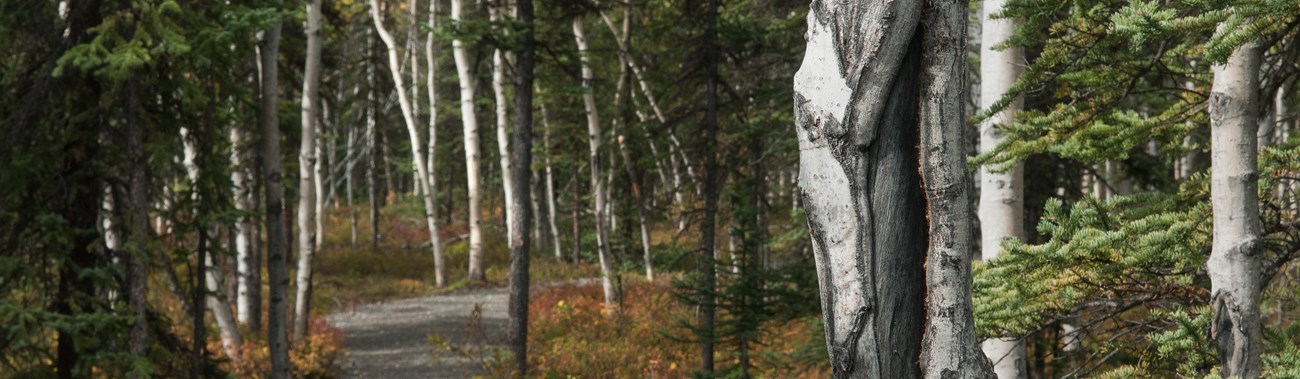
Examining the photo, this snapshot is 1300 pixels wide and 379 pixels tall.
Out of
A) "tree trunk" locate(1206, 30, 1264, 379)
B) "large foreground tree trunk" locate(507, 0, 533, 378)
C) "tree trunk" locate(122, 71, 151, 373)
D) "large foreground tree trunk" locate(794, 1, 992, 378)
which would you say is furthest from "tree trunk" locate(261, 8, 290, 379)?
"tree trunk" locate(1206, 30, 1264, 379)

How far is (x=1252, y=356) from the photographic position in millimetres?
4246

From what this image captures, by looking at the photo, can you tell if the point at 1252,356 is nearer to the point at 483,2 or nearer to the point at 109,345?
the point at 109,345

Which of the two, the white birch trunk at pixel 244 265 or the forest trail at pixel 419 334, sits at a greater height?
the white birch trunk at pixel 244 265

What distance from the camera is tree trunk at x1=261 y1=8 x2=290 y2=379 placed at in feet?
37.9

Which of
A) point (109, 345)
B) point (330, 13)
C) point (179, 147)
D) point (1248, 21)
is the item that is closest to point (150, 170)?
point (179, 147)

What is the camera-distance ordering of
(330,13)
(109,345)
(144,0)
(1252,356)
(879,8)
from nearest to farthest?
(879,8) → (1252,356) → (144,0) → (109,345) → (330,13)

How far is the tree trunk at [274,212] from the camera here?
37.9 ft

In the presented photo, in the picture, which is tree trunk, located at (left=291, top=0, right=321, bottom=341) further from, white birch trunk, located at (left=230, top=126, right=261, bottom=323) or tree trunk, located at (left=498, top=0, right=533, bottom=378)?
tree trunk, located at (left=498, top=0, right=533, bottom=378)

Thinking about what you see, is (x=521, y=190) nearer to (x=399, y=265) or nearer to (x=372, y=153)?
(x=399, y=265)

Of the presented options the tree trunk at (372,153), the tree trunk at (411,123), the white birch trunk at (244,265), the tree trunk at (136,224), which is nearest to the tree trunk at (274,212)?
the tree trunk at (136,224)

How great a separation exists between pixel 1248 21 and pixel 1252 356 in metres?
1.51

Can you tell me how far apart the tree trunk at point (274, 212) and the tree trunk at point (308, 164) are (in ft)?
13.1

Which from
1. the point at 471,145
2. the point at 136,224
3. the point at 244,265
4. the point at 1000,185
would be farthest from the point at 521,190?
the point at 1000,185

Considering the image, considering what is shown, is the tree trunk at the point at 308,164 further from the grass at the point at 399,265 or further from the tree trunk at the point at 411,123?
the tree trunk at the point at 411,123
